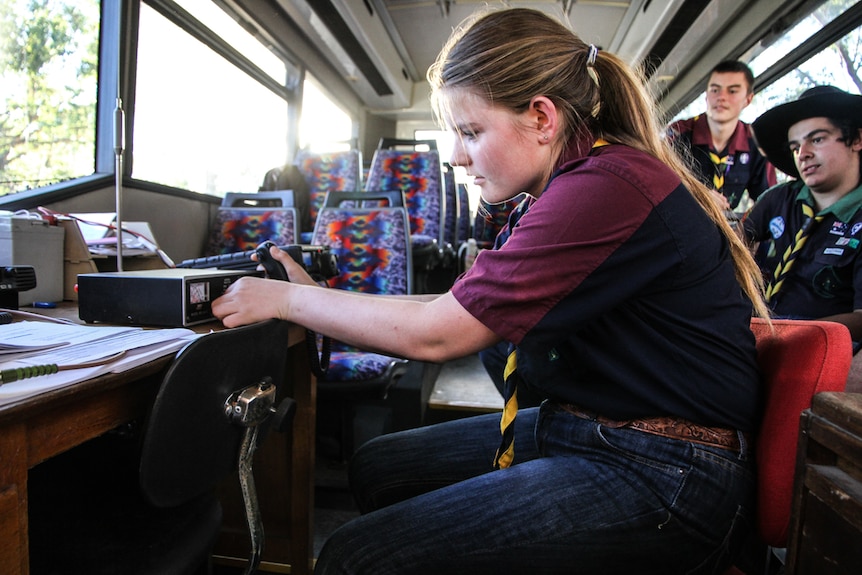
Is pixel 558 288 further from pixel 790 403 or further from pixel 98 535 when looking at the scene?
pixel 98 535

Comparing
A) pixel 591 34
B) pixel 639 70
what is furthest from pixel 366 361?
pixel 591 34

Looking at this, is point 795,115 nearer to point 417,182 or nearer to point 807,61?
point 807,61

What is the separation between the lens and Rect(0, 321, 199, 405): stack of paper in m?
0.51

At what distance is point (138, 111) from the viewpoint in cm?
301

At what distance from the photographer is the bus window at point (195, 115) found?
3.08m

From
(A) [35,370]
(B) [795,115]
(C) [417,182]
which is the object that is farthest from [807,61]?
(A) [35,370]

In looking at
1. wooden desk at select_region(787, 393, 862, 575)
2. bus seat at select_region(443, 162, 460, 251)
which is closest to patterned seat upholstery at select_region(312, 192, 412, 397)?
wooden desk at select_region(787, 393, 862, 575)

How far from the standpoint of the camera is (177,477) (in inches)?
25.3

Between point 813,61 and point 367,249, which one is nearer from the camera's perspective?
point 367,249

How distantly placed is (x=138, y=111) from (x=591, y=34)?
5.29 m

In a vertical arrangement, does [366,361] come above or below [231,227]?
below

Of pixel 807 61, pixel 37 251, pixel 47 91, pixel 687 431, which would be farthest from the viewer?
pixel 807 61

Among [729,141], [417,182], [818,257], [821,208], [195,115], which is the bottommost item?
[818,257]

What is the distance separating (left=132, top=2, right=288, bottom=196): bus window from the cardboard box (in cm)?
203
